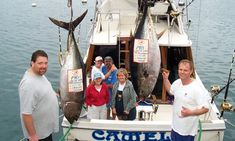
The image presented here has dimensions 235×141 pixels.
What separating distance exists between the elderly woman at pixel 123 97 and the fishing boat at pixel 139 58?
0.21 meters

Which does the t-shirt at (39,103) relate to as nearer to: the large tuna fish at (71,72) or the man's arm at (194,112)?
the large tuna fish at (71,72)

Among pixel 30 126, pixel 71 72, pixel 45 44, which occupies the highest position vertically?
pixel 45 44

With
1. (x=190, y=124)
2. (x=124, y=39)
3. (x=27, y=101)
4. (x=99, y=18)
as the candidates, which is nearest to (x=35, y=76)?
(x=27, y=101)

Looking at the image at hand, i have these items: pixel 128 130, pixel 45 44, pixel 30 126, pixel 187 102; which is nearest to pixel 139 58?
pixel 187 102

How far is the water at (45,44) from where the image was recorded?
895 cm

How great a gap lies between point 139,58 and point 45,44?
13.7 metres

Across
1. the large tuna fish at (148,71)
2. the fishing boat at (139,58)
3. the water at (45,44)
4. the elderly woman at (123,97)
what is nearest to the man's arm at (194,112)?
the fishing boat at (139,58)

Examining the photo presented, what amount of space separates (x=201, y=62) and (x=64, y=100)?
11.5m

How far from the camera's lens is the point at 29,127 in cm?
326

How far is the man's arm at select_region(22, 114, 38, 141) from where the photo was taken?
3.25m

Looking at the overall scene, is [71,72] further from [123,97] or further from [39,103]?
[123,97]

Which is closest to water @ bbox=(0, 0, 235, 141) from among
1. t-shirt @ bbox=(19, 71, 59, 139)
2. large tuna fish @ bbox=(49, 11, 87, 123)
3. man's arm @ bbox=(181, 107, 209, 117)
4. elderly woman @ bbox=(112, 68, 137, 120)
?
elderly woman @ bbox=(112, 68, 137, 120)

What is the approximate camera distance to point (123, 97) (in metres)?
4.96

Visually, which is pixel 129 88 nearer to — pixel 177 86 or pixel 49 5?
pixel 177 86
